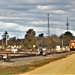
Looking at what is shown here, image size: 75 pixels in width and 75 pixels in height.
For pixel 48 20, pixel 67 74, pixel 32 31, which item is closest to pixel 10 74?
pixel 67 74

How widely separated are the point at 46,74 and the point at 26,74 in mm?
1481

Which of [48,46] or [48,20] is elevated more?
[48,20]

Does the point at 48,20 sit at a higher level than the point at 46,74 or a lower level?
higher

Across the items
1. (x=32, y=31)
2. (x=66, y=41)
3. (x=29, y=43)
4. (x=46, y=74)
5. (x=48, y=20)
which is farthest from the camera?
(x=66, y=41)

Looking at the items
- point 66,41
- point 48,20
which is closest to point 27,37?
point 48,20

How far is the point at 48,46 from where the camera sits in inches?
4951

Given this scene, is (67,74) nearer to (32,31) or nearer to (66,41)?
(32,31)

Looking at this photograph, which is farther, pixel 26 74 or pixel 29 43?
pixel 29 43

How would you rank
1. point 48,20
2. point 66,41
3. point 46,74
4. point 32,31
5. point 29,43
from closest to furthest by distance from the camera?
point 46,74
point 48,20
point 29,43
point 32,31
point 66,41

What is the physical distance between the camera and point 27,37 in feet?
394

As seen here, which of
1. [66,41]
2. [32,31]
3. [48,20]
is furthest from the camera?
[66,41]

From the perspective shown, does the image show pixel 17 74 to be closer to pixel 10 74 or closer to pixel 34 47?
pixel 10 74

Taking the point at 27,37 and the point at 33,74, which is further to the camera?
the point at 27,37

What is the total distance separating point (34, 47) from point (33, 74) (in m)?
88.3
